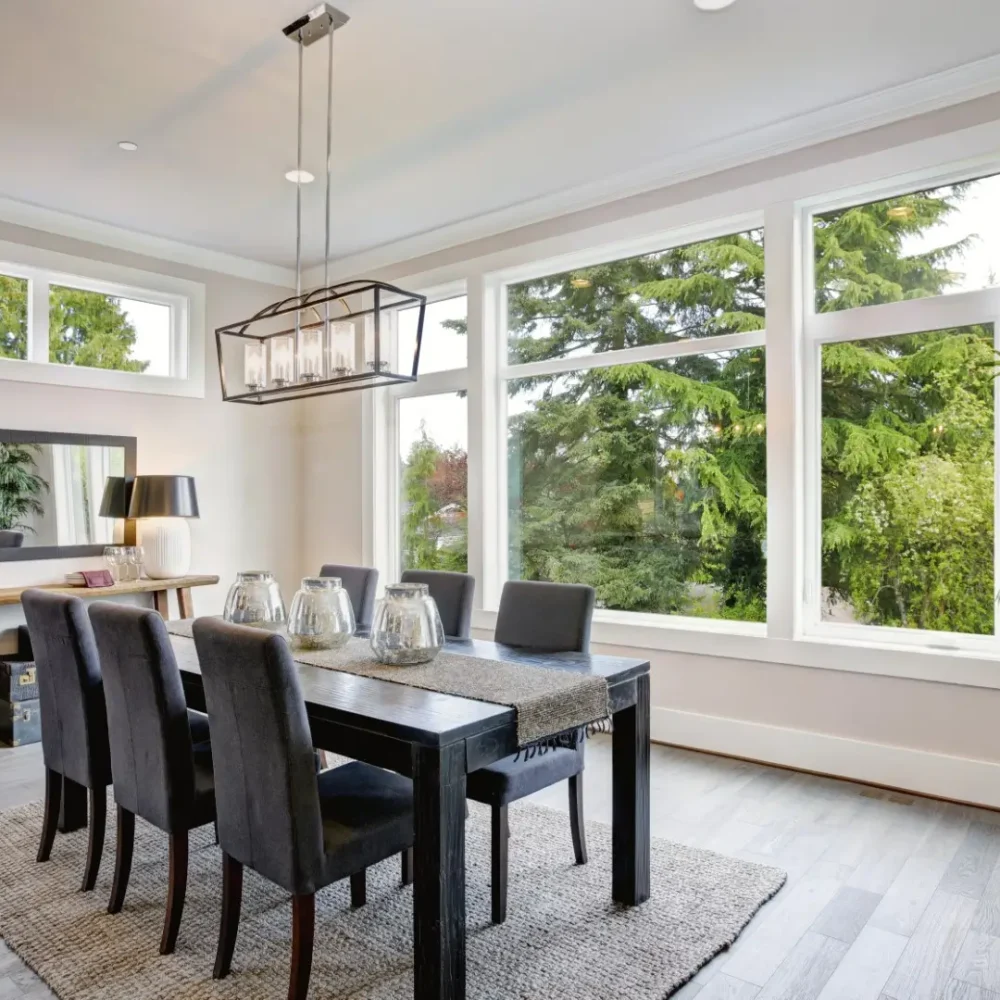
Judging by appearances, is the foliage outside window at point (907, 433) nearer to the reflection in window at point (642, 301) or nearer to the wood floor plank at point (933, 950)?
the reflection in window at point (642, 301)

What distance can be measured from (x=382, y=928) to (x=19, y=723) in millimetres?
2707

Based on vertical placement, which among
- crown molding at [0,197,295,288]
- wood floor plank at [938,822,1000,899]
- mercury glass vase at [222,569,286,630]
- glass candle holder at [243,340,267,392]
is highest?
crown molding at [0,197,295,288]

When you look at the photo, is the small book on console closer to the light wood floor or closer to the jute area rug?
the light wood floor

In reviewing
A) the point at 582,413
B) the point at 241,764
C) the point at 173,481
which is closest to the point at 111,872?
the point at 241,764

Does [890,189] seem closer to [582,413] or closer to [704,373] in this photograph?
[704,373]

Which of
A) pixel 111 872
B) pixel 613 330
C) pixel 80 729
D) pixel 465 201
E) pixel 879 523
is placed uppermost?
pixel 465 201

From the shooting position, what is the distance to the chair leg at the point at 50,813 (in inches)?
106

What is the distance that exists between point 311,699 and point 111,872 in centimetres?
121

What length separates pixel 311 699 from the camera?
6.75 ft

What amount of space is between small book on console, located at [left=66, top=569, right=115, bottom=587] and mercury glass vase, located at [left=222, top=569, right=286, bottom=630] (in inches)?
81.1

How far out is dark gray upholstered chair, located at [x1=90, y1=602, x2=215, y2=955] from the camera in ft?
6.92

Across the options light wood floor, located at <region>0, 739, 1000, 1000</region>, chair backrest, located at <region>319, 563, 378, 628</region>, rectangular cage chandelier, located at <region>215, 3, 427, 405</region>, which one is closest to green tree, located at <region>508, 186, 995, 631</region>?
light wood floor, located at <region>0, 739, 1000, 1000</region>

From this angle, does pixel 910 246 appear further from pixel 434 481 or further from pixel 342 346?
pixel 434 481

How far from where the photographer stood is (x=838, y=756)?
350cm
